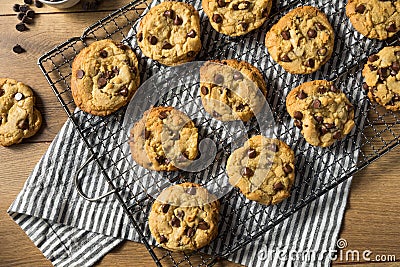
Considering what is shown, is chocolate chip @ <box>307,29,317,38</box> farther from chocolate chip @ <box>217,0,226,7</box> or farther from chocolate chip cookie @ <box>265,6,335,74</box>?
chocolate chip @ <box>217,0,226,7</box>

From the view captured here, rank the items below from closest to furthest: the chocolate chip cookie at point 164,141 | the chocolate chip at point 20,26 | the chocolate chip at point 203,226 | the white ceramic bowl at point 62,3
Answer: the chocolate chip at point 203,226 → the chocolate chip cookie at point 164,141 → the white ceramic bowl at point 62,3 → the chocolate chip at point 20,26

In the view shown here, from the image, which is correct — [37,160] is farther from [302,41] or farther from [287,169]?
[302,41]

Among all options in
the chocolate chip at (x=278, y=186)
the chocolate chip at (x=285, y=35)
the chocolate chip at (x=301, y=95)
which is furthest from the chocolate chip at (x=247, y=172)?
the chocolate chip at (x=285, y=35)

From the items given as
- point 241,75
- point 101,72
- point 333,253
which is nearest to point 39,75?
point 101,72

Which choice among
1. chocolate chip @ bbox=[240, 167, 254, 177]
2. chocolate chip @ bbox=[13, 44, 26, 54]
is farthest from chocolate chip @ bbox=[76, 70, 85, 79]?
chocolate chip @ bbox=[240, 167, 254, 177]

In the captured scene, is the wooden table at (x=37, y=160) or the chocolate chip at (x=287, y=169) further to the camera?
the wooden table at (x=37, y=160)

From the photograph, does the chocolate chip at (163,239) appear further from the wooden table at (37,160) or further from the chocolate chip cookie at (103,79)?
the chocolate chip cookie at (103,79)

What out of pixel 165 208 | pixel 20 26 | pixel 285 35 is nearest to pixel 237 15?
pixel 285 35
